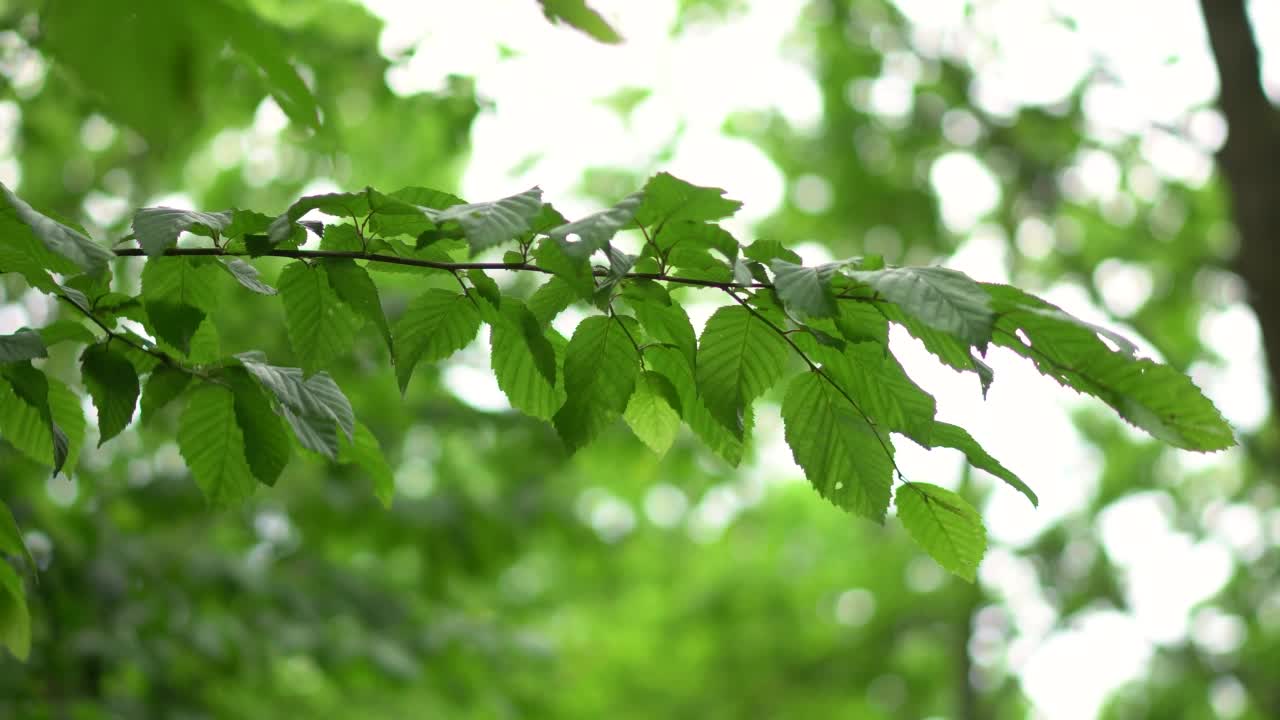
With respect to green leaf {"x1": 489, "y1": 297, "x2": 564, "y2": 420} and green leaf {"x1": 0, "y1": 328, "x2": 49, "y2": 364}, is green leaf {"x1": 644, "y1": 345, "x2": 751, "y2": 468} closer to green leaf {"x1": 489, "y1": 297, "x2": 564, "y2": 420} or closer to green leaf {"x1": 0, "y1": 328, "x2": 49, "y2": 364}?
green leaf {"x1": 489, "y1": 297, "x2": 564, "y2": 420}

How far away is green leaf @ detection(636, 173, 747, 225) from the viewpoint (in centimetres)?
114

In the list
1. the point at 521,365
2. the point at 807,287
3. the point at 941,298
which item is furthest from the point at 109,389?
the point at 941,298

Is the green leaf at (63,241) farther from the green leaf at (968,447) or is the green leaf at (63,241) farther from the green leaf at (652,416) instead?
the green leaf at (968,447)

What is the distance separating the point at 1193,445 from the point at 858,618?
29.5 feet

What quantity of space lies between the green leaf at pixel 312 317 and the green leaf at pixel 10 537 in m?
0.45

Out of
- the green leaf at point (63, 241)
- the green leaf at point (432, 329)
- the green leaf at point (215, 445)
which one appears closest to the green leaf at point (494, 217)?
the green leaf at point (432, 329)

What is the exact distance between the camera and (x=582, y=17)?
1.01 metres

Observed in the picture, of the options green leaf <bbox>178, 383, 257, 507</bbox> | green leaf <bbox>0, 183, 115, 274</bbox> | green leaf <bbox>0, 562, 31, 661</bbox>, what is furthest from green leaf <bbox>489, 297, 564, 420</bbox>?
green leaf <bbox>0, 562, 31, 661</bbox>

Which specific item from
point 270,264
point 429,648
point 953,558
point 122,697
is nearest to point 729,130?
point 270,264

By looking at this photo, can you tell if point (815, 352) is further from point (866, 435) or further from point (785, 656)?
point (785, 656)

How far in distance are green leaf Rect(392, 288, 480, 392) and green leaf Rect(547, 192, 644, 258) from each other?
0.99ft

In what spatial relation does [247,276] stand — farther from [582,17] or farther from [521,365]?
[582,17]

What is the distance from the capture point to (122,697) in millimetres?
3793

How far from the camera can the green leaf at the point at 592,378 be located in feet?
4.16
